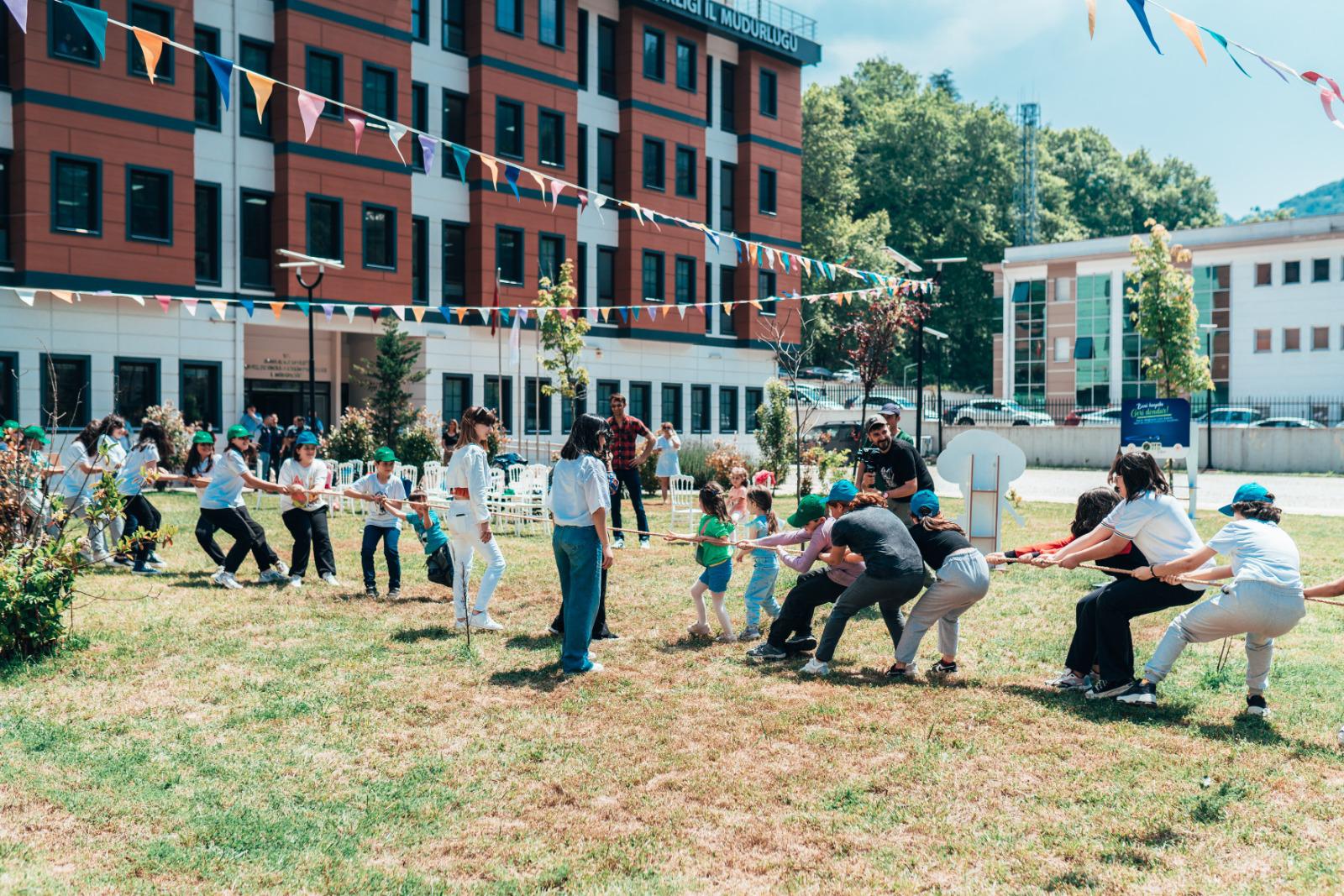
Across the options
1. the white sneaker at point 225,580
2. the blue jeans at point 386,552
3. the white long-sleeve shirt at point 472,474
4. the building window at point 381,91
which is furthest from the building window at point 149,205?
the white long-sleeve shirt at point 472,474

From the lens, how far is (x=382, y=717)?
7008mm

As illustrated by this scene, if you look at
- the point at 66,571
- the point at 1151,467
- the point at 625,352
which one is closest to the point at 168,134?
the point at 625,352

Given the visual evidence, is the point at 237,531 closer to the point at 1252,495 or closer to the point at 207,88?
the point at 1252,495

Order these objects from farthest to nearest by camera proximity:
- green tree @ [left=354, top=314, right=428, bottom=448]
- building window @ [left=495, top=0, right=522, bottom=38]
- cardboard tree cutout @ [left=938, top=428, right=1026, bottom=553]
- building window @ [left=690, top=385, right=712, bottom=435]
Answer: building window @ [left=690, top=385, right=712, bottom=435] → building window @ [left=495, top=0, right=522, bottom=38] → green tree @ [left=354, top=314, right=428, bottom=448] → cardboard tree cutout @ [left=938, top=428, right=1026, bottom=553]

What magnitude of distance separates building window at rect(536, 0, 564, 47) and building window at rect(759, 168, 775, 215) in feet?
32.7

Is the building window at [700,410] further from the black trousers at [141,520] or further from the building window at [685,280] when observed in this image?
the black trousers at [141,520]

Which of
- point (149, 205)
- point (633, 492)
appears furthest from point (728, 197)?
point (633, 492)

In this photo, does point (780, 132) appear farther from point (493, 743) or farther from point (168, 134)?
point (493, 743)

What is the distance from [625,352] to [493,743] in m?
30.9

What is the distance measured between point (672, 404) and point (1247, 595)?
1284 inches

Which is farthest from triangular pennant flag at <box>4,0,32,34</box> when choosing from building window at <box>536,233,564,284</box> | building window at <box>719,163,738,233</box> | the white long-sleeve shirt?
building window at <box>719,163,738,233</box>

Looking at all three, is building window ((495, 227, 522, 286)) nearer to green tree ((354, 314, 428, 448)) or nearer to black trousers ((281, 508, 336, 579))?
green tree ((354, 314, 428, 448))

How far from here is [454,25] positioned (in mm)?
32344

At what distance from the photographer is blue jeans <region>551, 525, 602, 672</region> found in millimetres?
8047
